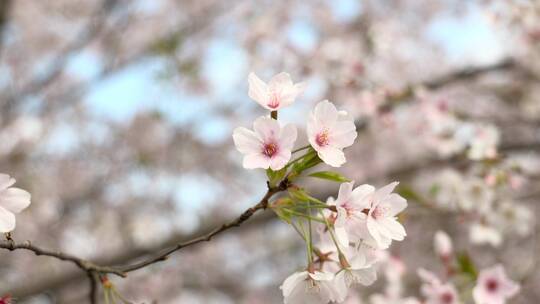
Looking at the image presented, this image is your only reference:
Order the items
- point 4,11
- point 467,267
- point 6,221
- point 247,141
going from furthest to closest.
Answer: point 4,11 → point 467,267 → point 247,141 → point 6,221

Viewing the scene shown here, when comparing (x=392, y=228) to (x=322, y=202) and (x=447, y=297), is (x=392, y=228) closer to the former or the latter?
(x=322, y=202)

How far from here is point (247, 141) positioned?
4.51 feet

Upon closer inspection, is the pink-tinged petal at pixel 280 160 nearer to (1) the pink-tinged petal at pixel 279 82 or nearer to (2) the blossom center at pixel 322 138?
(2) the blossom center at pixel 322 138

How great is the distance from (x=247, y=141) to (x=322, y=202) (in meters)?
0.23

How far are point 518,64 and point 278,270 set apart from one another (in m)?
4.16

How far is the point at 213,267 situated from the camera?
7711 mm

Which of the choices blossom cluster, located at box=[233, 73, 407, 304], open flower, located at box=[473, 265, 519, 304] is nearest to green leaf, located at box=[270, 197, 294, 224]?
blossom cluster, located at box=[233, 73, 407, 304]

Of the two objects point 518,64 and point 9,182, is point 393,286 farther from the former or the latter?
point 518,64

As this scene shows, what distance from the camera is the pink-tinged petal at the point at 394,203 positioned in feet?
4.68

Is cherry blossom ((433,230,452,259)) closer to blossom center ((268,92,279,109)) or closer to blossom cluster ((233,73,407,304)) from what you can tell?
blossom cluster ((233,73,407,304))

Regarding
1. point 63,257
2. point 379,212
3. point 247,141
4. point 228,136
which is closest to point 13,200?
point 63,257

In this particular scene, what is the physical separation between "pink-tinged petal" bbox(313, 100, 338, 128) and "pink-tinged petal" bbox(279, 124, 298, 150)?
0.07 metres

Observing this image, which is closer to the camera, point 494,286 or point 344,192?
point 344,192

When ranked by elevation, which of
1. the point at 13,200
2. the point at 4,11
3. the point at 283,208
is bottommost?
the point at 283,208
